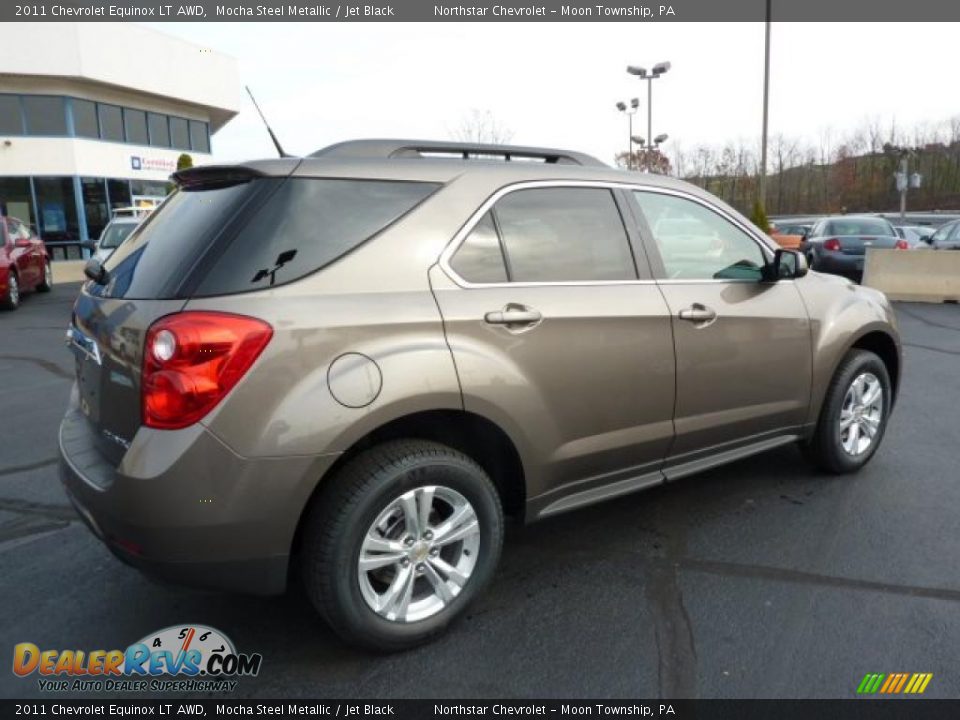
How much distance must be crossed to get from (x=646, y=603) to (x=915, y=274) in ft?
38.9

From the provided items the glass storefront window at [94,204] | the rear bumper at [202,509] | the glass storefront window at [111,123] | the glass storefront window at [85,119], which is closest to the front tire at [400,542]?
the rear bumper at [202,509]

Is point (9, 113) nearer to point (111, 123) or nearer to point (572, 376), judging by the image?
point (111, 123)

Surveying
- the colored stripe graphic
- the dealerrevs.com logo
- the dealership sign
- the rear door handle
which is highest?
the dealership sign

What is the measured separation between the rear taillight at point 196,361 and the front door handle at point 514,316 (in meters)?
0.84

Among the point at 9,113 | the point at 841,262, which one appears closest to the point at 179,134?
the point at 9,113

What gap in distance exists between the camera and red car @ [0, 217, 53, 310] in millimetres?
12086

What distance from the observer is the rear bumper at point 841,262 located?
13.8 metres

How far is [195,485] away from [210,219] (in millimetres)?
933

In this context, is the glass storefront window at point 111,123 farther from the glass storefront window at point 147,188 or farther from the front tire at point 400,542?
the front tire at point 400,542

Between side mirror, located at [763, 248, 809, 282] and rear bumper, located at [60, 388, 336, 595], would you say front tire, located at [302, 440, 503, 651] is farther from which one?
side mirror, located at [763, 248, 809, 282]

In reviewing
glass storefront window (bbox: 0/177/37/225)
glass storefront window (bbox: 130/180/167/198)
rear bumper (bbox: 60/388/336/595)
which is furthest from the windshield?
glass storefront window (bbox: 130/180/167/198)

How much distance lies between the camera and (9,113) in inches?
996

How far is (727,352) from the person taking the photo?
3.47 m

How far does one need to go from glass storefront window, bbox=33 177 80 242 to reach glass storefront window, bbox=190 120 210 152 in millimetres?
7529
